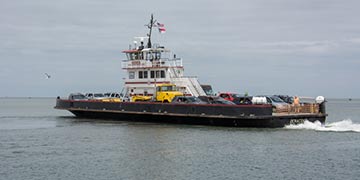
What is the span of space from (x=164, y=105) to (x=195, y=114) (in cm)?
275

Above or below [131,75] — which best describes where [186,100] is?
below

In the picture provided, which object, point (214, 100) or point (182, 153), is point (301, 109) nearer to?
point (214, 100)

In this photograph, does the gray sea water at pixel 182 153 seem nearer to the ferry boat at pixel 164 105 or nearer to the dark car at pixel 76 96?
the ferry boat at pixel 164 105

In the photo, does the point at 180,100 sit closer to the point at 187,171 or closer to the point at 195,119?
the point at 195,119

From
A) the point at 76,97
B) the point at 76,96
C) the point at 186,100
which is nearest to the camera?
the point at 186,100

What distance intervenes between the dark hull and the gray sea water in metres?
0.63

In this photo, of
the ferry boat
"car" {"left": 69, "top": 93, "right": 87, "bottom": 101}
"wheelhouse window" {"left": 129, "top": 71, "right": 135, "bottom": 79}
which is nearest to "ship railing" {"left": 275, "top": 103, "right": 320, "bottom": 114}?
the ferry boat

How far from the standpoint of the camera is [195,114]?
35438mm

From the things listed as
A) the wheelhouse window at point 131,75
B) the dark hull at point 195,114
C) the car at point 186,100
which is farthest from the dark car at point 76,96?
the car at point 186,100

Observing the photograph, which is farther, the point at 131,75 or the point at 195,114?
the point at 131,75

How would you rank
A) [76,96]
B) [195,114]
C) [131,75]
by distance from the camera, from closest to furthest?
[195,114] < [131,75] < [76,96]

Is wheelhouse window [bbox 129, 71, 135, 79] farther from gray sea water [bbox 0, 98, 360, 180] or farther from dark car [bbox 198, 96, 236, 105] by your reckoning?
gray sea water [bbox 0, 98, 360, 180]

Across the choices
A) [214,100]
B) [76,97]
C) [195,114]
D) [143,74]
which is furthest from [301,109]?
[76,97]

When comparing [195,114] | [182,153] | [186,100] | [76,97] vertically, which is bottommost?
[182,153]
